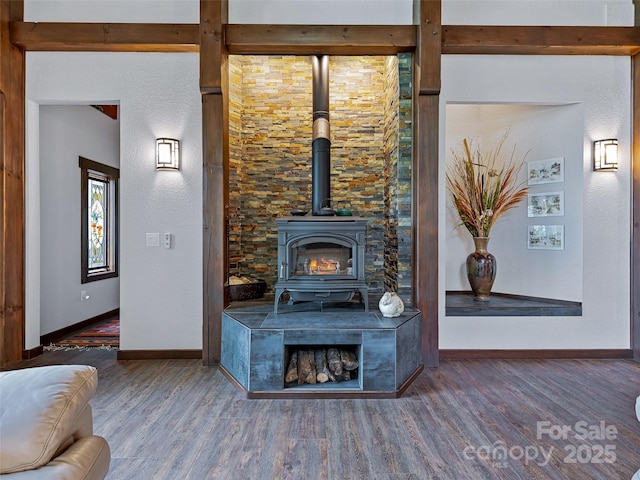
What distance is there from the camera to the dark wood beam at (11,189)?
10.8 ft

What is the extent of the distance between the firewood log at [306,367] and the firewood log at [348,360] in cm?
23

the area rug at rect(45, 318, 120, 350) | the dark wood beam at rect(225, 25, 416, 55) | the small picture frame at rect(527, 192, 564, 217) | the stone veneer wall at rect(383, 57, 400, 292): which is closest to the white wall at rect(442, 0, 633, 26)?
the dark wood beam at rect(225, 25, 416, 55)

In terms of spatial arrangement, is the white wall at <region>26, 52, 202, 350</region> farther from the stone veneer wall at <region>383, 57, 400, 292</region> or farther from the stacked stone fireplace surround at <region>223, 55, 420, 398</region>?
the stone veneer wall at <region>383, 57, 400, 292</region>

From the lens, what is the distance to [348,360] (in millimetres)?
2857

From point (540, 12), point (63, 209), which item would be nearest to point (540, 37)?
point (540, 12)

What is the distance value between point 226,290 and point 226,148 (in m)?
1.30

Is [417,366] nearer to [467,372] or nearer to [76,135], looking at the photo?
[467,372]

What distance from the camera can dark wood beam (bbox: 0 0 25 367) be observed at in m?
3.29

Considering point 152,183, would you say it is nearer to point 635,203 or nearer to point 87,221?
point 87,221

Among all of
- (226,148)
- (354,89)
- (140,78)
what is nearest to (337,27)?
(354,89)

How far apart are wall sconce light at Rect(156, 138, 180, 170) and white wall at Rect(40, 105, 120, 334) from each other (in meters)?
1.48

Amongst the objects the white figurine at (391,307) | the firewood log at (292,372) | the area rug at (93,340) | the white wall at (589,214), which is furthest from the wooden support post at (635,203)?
the area rug at (93,340)

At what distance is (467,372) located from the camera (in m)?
3.13

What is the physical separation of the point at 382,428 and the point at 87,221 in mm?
4232
